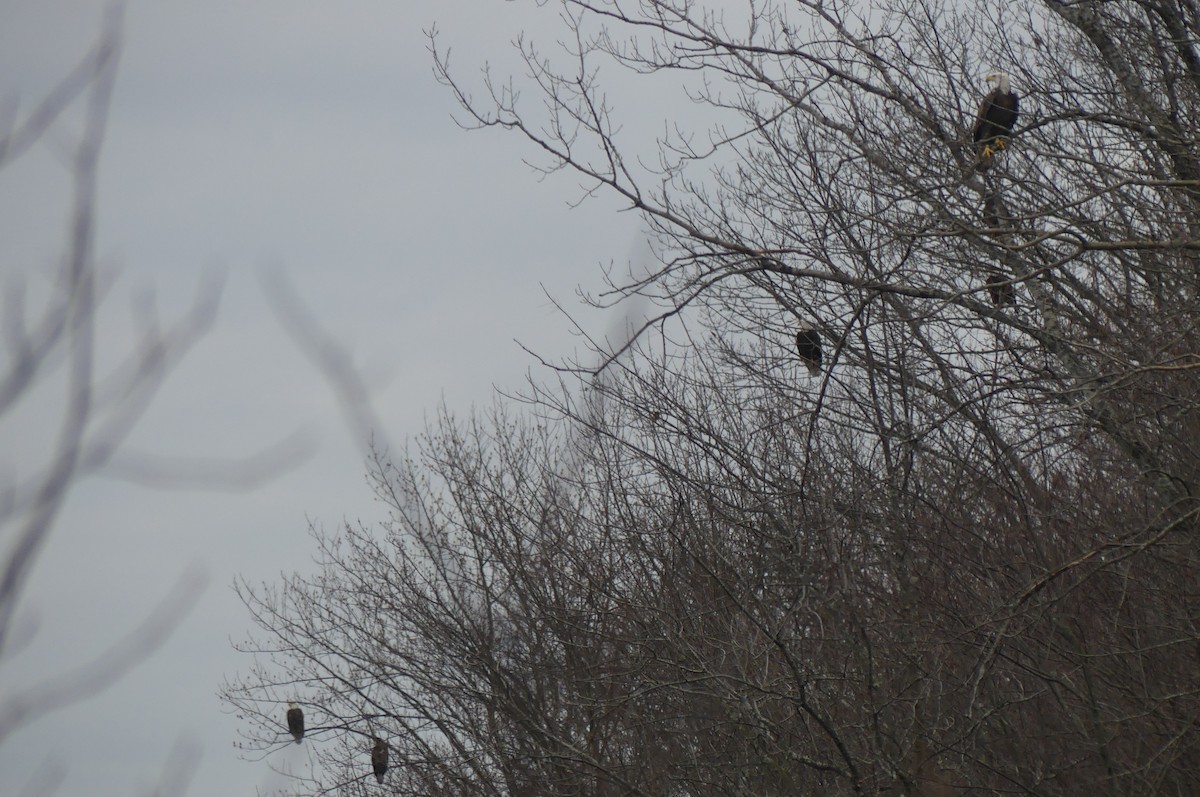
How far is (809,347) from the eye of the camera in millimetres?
8664

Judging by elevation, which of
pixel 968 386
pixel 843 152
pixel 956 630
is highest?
pixel 843 152

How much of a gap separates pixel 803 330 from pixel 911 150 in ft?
4.57

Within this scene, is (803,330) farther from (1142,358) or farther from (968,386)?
(1142,358)

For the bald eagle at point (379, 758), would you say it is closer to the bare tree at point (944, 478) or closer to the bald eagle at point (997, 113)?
the bare tree at point (944, 478)

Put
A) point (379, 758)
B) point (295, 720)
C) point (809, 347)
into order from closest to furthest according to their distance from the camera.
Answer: point (809, 347) < point (379, 758) < point (295, 720)

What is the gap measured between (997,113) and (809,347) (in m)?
1.98

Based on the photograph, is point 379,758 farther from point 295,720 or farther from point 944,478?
point 944,478

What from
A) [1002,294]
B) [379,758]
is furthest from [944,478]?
[379,758]

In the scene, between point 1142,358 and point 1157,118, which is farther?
point 1157,118

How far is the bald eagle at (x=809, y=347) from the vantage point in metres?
8.48

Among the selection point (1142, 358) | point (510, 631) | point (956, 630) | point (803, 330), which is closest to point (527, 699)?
point (510, 631)

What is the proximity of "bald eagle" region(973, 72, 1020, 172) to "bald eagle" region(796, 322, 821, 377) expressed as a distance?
1672 millimetres

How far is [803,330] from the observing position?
328 inches

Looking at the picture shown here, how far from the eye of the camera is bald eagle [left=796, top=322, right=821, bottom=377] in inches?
334
